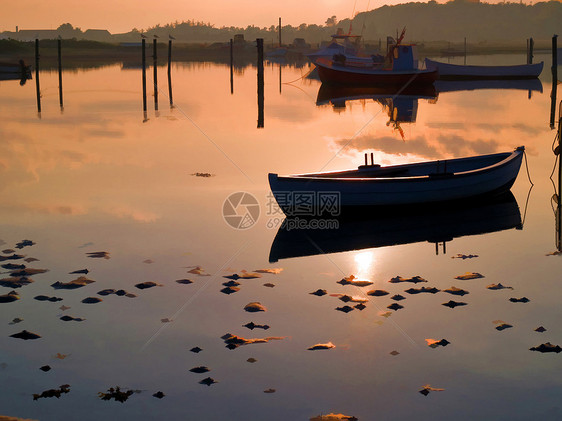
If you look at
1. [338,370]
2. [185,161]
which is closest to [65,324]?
[338,370]

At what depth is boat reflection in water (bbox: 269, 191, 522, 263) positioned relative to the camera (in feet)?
47.4

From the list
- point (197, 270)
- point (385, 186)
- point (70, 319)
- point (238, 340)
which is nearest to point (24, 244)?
point (197, 270)

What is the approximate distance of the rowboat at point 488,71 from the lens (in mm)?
64188

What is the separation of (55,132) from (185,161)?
955cm

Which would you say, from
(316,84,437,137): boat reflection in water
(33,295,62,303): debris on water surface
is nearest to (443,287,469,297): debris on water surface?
(33,295,62,303): debris on water surface

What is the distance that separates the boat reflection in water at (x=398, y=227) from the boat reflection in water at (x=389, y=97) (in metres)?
15.9

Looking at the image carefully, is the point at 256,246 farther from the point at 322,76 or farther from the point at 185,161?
the point at 322,76

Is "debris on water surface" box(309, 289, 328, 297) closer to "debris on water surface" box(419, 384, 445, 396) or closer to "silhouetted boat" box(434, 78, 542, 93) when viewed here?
"debris on water surface" box(419, 384, 445, 396)

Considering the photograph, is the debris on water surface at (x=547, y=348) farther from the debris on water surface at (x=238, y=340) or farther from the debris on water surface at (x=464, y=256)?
the debris on water surface at (x=464, y=256)

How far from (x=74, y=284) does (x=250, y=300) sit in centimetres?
273

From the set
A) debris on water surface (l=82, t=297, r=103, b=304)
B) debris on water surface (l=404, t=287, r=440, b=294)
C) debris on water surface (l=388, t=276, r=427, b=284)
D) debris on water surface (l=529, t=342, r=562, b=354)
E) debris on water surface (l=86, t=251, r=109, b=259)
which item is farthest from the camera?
debris on water surface (l=86, t=251, r=109, b=259)

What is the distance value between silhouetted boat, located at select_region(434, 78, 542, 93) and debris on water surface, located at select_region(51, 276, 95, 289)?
4639 cm

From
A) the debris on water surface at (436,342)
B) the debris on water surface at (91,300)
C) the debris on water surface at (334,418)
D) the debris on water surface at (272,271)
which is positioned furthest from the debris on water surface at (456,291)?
the debris on water surface at (91,300)

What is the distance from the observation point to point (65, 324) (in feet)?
33.2
